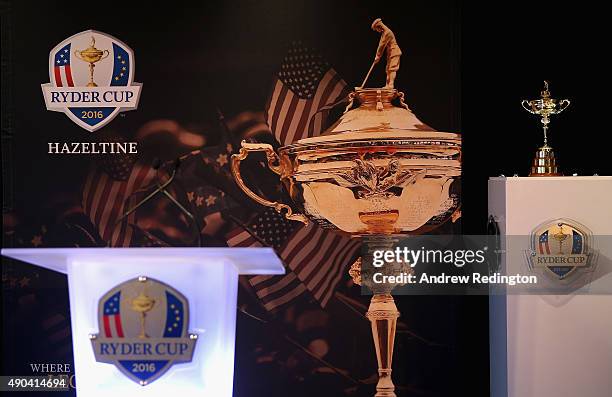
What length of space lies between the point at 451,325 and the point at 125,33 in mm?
2030

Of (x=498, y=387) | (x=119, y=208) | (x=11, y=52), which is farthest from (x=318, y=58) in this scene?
(x=498, y=387)

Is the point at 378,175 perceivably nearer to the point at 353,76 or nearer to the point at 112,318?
the point at 353,76

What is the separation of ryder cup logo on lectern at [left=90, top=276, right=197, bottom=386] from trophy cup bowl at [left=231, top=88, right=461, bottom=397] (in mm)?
1255

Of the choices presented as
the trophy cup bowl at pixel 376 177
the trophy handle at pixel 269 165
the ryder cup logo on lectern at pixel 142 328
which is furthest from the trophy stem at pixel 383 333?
the ryder cup logo on lectern at pixel 142 328

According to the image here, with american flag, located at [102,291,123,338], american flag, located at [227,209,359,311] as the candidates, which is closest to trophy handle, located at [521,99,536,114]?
american flag, located at [227,209,359,311]

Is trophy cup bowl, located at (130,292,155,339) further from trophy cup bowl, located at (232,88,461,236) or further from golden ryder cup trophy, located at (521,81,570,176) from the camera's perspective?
golden ryder cup trophy, located at (521,81,570,176)

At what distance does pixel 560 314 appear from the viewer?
12.4 feet

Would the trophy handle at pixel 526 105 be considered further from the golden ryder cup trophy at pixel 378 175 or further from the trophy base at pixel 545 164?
the golden ryder cup trophy at pixel 378 175

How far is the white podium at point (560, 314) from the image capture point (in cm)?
377

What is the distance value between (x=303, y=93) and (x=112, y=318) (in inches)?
62.7

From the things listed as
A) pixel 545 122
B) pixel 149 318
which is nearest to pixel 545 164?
pixel 545 122

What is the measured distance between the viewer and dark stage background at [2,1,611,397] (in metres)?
4.07

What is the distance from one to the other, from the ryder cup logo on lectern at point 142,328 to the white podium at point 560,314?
5.13 ft

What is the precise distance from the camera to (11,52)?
410 centimetres
